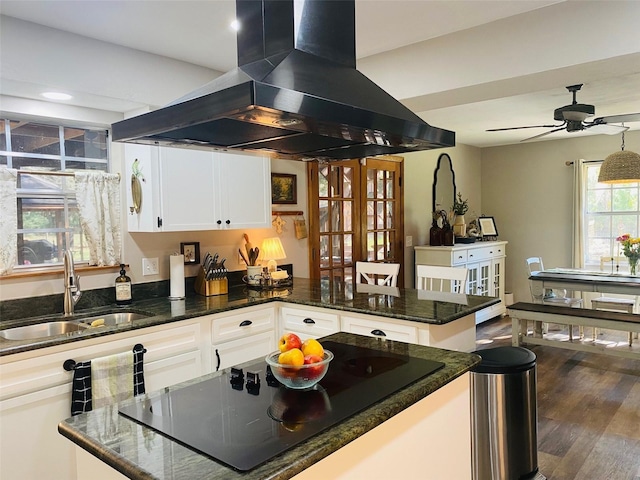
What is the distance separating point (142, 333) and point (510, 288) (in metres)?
6.04

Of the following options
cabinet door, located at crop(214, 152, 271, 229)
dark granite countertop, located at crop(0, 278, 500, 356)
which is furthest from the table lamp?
dark granite countertop, located at crop(0, 278, 500, 356)

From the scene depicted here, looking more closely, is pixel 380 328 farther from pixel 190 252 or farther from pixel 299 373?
pixel 190 252

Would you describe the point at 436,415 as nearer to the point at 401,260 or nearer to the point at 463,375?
the point at 463,375

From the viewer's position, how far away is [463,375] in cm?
181

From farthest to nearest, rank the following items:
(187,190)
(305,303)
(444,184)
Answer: (444,184), (187,190), (305,303)

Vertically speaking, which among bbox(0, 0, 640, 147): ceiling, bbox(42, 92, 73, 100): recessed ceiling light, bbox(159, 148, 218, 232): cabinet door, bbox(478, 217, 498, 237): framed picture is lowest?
bbox(478, 217, 498, 237): framed picture

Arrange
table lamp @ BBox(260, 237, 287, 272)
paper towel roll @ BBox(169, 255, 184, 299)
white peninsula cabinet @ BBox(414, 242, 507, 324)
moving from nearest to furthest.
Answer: paper towel roll @ BBox(169, 255, 184, 299) < table lamp @ BBox(260, 237, 287, 272) < white peninsula cabinet @ BBox(414, 242, 507, 324)

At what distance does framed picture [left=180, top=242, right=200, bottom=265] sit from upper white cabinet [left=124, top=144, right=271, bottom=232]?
0.99 ft

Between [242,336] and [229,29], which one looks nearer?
[229,29]

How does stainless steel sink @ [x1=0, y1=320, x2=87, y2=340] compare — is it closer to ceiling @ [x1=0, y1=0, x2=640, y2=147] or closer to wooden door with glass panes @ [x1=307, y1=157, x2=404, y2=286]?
ceiling @ [x1=0, y1=0, x2=640, y2=147]

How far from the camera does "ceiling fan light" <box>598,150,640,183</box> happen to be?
4.49 metres

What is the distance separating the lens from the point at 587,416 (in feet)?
11.3

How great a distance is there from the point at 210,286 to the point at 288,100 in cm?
231

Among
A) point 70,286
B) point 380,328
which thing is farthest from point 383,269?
point 70,286
